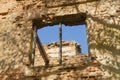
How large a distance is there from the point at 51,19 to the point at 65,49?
6679 millimetres

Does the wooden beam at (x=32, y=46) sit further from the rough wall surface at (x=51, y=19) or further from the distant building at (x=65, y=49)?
the distant building at (x=65, y=49)

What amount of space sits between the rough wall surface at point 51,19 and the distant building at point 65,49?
6.05m

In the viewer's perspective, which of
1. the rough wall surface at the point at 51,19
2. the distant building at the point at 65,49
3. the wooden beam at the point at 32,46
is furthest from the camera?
the distant building at the point at 65,49

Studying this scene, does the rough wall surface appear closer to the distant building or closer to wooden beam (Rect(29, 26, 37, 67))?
wooden beam (Rect(29, 26, 37, 67))

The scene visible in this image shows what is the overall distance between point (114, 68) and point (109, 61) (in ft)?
0.60

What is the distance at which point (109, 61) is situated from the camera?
17.8ft

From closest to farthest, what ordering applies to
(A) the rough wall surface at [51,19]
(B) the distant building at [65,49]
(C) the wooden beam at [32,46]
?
1. (A) the rough wall surface at [51,19]
2. (C) the wooden beam at [32,46]
3. (B) the distant building at [65,49]

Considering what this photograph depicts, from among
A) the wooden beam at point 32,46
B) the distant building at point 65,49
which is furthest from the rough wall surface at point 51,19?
the distant building at point 65,49

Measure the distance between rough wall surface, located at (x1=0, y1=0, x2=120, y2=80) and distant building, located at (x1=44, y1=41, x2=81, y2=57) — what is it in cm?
605

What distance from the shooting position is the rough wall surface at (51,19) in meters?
5.57

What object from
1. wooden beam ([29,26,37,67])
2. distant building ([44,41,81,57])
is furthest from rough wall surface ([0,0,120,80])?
distant building ([44,41,81,57])

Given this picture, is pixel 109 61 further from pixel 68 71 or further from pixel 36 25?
pixel 36 25

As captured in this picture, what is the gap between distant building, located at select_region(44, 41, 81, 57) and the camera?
12.8 metres

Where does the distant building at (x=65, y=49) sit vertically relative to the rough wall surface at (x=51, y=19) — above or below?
below
